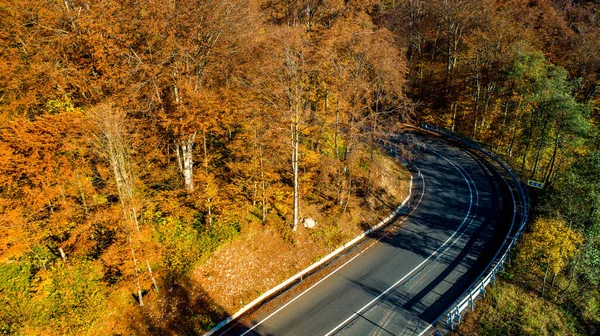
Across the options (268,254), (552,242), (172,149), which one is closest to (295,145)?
(268,254)

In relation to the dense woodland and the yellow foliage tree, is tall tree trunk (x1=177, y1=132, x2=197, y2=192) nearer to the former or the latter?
the dense woodland

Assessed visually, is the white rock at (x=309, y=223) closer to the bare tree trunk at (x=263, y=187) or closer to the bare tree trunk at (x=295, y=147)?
the bare tree trunk at (x=295, y=147)

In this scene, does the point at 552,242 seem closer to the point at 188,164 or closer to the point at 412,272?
the point at 412,272

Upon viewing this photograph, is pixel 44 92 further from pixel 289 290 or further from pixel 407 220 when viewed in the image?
pixel 407 220

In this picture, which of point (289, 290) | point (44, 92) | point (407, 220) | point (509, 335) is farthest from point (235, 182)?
point (509, 335)

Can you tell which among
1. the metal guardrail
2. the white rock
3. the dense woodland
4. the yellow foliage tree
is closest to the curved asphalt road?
the metal guardrail
